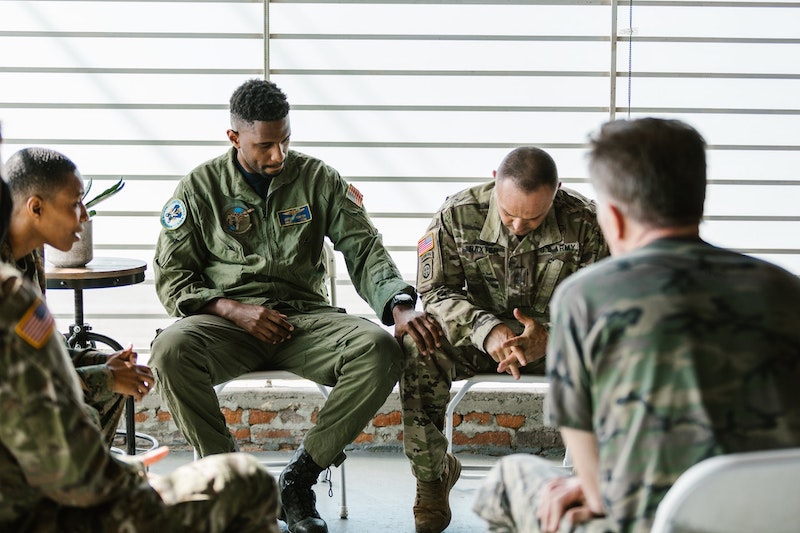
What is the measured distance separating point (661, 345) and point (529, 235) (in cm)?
197

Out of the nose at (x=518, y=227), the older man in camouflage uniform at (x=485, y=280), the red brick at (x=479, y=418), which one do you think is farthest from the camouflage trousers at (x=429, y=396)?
the red brick at (x=479, y=418)

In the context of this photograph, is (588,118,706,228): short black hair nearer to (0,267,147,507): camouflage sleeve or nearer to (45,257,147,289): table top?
(0,267,147,507): camouflage sleeve

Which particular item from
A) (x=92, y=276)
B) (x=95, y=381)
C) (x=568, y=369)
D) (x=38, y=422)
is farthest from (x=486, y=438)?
(x=38, y=422)

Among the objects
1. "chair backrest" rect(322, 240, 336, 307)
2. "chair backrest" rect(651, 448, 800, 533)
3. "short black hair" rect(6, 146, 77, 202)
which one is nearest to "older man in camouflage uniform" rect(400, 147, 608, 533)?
"chair backrest" rect(322, 240, 336, 307)

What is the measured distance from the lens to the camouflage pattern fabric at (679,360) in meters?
1.52

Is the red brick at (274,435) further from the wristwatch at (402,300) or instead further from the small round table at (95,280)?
the wristwatch at (402,300)

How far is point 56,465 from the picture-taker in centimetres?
158

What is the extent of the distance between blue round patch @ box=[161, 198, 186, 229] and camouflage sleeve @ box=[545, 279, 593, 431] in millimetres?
2198

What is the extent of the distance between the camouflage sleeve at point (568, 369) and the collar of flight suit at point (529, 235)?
5.97 ft

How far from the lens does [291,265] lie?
11.8 feet

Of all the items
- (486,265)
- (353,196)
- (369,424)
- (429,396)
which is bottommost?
(369,424)

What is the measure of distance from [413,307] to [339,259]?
3.87 feet

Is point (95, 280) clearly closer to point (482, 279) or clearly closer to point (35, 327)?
point (482, 279)

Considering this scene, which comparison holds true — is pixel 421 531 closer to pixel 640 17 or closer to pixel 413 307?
pixel 413 307
